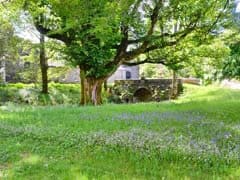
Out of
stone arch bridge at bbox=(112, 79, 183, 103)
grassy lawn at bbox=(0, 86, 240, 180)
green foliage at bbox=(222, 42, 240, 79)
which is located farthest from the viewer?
stone arch bridge at bbox=(112, 79, 183, 103)

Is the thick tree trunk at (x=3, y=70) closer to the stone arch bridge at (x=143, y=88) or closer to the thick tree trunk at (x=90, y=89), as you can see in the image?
the stone arch bridge at (x=143, y=88)

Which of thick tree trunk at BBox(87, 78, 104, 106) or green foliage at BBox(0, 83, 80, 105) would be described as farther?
green foliage at BBox(0, 83, 80, 105)

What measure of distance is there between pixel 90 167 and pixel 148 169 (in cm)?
78

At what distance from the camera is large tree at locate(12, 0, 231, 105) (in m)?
15.2

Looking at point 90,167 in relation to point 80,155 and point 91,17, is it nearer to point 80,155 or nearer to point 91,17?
point 80,155

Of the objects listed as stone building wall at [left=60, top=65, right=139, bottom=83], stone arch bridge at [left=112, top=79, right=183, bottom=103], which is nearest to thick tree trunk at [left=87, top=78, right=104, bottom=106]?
stone arch bridge at [left=112, top=79, right=183, bottom=103]

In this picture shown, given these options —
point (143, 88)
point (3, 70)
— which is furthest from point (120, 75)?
point (3, 70)

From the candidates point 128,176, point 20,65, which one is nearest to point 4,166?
point 128,176

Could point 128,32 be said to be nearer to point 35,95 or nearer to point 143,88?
point 35,95

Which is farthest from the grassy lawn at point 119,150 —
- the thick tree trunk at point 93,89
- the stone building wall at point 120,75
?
the stone building wall at point 120,75

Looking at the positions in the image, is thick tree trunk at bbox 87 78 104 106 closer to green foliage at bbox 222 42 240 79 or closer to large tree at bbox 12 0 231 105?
large tree at bbox 12 0 231 105

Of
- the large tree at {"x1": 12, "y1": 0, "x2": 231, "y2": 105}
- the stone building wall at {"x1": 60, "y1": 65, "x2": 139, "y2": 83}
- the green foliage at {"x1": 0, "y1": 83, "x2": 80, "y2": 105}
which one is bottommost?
the green foliage at {"x1": 0, "y1": 83, "x2": 80, "y2": 105}

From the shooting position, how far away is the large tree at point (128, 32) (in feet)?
49.9

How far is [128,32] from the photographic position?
17.4 meters
